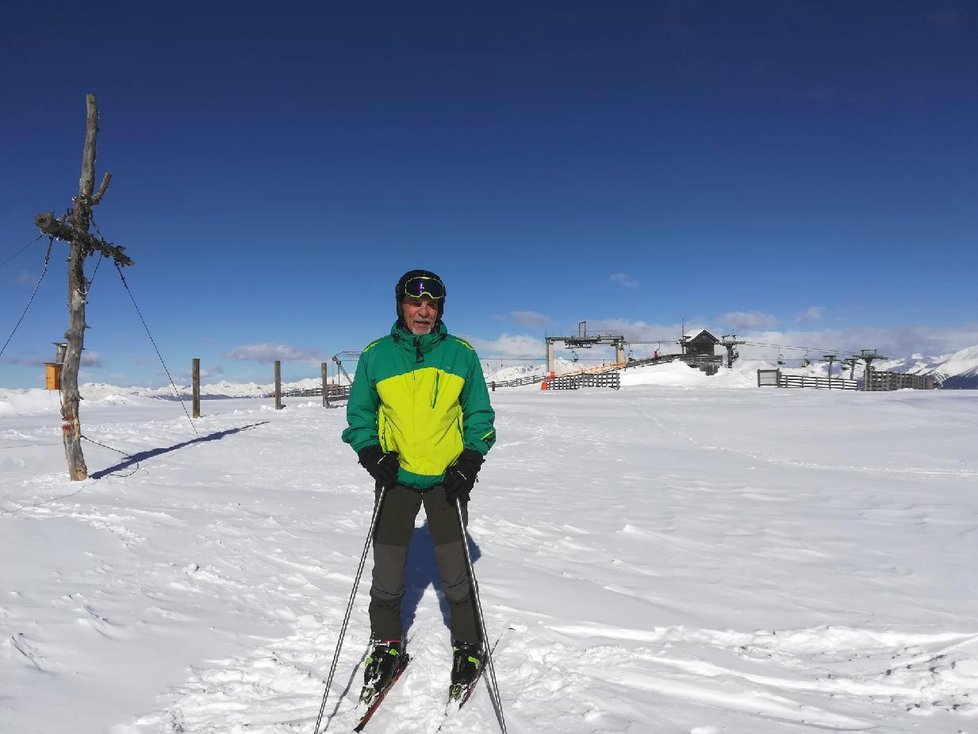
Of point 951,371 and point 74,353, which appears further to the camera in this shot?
point 951,371

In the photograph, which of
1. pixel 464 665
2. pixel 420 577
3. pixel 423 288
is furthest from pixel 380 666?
pixel 423 288

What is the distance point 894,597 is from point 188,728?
5.16 metres

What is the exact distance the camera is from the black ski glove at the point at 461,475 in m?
3.24

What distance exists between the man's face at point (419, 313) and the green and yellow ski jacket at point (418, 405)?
6cm

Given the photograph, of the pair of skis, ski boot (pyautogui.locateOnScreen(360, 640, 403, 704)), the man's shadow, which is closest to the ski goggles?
the man's shadow

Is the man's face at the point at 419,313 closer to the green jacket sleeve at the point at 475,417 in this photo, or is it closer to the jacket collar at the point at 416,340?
the jacket collar at the point at 416,340

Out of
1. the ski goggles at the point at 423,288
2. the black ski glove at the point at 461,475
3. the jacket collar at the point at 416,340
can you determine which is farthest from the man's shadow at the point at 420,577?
the ski goggles at the point at 423,288

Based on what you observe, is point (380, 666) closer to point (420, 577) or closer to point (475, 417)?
point (475, 417)

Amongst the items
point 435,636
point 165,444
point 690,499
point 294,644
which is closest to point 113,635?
point 294,644

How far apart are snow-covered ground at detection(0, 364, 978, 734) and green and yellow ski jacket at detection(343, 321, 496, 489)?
4.38ft

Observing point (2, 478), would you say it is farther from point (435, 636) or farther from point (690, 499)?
point (690, 499)

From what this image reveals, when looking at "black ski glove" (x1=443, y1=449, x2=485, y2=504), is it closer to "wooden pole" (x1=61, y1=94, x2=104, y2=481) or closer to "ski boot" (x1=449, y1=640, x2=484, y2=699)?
"ski boot" (x1=449, y1=640, x2=484, y2=699)

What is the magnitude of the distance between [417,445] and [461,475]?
0.31m

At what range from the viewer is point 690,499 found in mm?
8586
